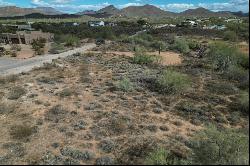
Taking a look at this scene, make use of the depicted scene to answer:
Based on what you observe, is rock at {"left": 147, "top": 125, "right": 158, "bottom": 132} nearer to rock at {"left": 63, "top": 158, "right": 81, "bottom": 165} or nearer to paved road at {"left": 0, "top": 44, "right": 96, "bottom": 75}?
rock at {"left": 63, "top": 158, "right": 81, "bottom": 165}

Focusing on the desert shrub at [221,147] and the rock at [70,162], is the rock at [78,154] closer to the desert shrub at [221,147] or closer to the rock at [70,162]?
the rock at [70,162]

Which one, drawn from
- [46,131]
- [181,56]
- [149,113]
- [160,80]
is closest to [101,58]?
[181,56]

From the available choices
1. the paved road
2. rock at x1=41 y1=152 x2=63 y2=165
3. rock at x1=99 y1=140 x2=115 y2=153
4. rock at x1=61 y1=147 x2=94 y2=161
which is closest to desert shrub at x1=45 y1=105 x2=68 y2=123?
rock at x1=99 y1=140 x2=115 y2=153

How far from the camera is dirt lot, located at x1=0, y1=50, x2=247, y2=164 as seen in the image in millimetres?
14922

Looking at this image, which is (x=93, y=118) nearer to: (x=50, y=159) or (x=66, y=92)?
(x=50, y=159)

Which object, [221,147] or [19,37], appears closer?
[221,147]

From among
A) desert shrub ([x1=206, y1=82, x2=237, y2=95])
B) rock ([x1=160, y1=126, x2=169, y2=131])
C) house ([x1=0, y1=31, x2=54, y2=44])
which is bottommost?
rock ([x1=160, y1=126, x2=169, y2=131])

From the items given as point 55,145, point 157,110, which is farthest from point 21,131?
point 157,110

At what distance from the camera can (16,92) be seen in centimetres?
2483

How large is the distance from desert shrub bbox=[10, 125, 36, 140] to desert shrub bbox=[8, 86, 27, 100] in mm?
6245

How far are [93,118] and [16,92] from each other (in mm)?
8248

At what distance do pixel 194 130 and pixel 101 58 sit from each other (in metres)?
27.0

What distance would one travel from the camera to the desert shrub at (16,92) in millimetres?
23869

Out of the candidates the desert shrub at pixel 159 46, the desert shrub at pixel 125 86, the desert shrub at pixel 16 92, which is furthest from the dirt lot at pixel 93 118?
the desert shrub at pixel 159 46
